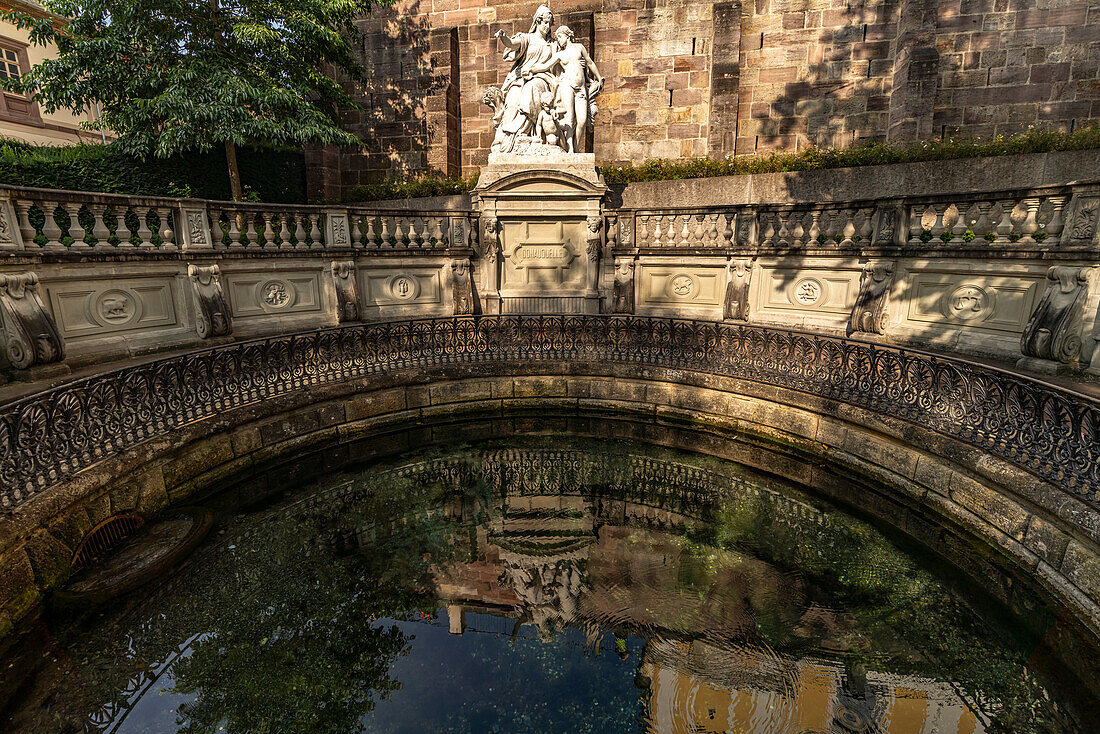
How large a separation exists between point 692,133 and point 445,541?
483 inches

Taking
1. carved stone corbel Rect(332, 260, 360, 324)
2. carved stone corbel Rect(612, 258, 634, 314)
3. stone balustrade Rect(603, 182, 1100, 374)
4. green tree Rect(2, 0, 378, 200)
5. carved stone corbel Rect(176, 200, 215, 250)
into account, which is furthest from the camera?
green tree Rect(2, 0, 378, 200)

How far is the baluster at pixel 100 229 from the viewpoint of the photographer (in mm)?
6184

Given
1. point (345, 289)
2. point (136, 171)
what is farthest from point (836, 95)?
point (136, 171)

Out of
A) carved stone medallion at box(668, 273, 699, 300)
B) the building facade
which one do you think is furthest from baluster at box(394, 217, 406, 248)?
the building facade

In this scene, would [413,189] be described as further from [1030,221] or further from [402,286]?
[1030,221]

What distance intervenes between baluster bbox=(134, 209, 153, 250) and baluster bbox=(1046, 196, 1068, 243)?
36.4ft

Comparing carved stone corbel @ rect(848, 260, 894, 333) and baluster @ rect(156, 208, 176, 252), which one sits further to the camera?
carved stone corbel @ rect(848, 260, 894, 333)

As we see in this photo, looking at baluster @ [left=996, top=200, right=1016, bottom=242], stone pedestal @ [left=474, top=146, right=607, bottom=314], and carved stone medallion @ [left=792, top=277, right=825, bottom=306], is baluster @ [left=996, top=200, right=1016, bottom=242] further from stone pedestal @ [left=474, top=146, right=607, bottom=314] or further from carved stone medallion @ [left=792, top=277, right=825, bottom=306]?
stone pedestal @ [left=474, top=146, right=607, bottom=314]

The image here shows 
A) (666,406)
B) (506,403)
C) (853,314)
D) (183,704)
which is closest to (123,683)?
(183,704)

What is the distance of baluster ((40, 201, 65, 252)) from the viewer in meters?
5.82

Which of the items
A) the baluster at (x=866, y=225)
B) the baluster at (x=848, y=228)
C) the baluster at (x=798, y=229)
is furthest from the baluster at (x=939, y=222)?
the baluster at (x=798, y=229)

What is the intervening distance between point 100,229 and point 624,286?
7.59m

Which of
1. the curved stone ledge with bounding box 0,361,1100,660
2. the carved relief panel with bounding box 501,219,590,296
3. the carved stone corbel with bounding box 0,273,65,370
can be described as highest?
the carved relief panel with bounding box 501,219,590,296

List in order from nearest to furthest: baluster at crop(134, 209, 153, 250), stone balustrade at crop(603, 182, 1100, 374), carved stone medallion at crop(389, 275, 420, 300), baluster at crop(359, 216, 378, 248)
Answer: stone balustrade at crop(603, 182, 1100, 374) → baluster at crop(134, 209, 153, 250) → baluster at crop(359, 216, 378, 248) → carved stone medallion at crop(389, 275, 420, 300)
